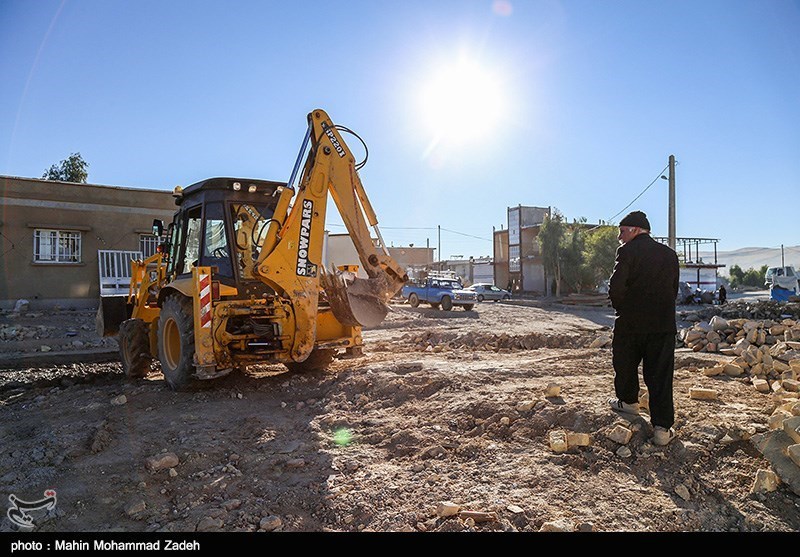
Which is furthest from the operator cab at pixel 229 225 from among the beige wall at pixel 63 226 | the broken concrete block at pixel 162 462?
the beige wall at pixel 63 226

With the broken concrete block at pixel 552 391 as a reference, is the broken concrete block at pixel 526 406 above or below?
below

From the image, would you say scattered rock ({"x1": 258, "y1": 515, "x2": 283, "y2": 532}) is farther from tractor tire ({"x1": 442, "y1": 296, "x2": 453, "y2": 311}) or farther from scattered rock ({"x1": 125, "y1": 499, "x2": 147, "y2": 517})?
tractor tire ({"x1": 442, "y1": 296, "x2": 453, "y2": 311})

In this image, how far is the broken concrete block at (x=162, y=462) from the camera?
409cm

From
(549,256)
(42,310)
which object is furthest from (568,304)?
(42,310)

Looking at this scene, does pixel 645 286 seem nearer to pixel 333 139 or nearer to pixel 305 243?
pixel 305 243

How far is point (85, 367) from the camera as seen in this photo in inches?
385

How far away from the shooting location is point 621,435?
403cm

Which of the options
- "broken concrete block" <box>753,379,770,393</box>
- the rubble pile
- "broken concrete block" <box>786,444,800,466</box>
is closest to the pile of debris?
the rubble pile

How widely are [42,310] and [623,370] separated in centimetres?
2035

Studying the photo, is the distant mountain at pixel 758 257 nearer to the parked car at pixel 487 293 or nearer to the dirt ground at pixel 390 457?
the parked car at pixel 487 293

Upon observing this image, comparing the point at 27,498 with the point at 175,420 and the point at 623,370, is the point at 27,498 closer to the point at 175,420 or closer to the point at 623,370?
the point at 175,420

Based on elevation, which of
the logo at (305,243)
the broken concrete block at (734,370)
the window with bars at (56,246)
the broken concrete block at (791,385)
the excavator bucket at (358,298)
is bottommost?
the broken concrete block at (734,370)

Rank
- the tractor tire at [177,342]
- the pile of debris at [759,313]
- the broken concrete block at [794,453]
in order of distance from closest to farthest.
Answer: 1. the broken concrete block at [794,453]
2. the tractor tire at [177,342]
3. the pile of debris at [759,313]

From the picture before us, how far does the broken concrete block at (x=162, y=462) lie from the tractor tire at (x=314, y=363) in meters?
3.65
